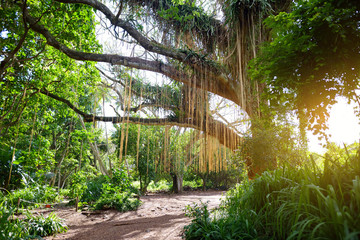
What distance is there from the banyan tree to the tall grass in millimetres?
2300

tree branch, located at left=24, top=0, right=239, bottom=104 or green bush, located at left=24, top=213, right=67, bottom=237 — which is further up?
tree branch, located at left=24, top=0, right=239, bottom=104

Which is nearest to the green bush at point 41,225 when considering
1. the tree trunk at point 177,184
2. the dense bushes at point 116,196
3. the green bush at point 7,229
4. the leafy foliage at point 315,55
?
the green bush at point 7,229

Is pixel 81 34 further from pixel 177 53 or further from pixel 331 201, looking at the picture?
pixel 331 201

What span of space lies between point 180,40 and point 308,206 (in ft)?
21.1

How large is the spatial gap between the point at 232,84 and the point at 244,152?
2.07 m

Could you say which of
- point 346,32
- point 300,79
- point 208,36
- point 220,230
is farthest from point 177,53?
point 220,230

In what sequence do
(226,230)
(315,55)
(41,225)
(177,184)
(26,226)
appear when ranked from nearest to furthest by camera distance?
(315,55) < (226,230) < (26,226) < (41,225) < (177,184)

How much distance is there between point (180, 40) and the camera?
23.4 feet

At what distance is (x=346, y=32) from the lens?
196cm

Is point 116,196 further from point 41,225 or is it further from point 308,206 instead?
point 308,206

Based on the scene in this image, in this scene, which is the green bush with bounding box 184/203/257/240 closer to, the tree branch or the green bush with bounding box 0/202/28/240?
the green bush with bounding box 0/202/28/240

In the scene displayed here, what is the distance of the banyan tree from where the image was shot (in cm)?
482

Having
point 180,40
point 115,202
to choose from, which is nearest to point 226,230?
point 115,202

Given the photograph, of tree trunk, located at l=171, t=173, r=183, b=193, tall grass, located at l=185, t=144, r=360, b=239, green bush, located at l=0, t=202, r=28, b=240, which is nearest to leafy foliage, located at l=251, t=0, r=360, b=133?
tall grass, located at l=185, t=144, r=360, b=239
